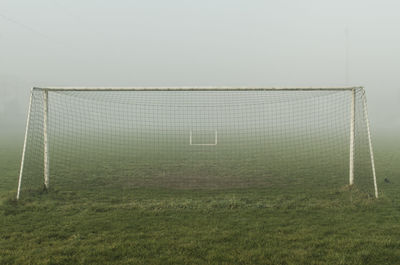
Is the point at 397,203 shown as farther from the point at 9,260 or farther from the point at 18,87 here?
the point at 18,87

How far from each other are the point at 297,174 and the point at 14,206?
7128 millimetres

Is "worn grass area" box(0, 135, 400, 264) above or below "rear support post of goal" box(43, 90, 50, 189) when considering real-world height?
below

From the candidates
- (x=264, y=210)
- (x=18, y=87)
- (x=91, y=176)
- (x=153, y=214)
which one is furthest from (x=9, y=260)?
(x=18, y=87)

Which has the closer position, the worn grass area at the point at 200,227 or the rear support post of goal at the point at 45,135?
the worn grass area at the point at 200,227

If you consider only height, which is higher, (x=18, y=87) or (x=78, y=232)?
(x=18, y=87)

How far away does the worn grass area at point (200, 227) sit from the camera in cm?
339

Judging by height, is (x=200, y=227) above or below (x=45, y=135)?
below

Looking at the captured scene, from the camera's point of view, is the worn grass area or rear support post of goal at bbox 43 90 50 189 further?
rear support post of goal at bbox 43 90 50 189

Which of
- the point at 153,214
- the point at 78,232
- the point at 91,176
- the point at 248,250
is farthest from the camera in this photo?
the point at 91,176

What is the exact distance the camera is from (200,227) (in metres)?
4.29

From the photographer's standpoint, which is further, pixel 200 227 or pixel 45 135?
pixel 45 135

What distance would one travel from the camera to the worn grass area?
339cm

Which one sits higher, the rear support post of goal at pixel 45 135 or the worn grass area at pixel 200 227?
the rear support post of goal at pixel 45 135

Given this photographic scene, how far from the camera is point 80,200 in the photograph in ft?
19.1
